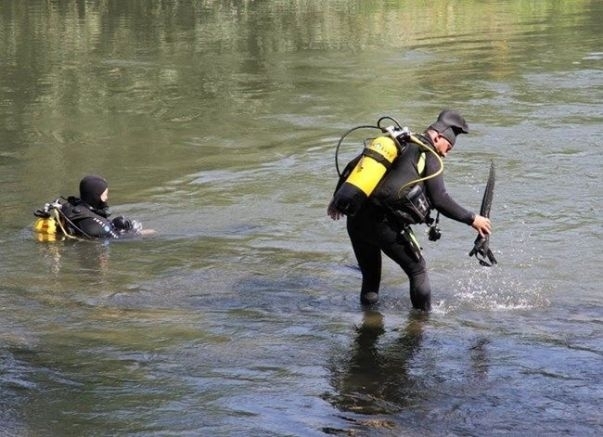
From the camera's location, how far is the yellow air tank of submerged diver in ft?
23.6

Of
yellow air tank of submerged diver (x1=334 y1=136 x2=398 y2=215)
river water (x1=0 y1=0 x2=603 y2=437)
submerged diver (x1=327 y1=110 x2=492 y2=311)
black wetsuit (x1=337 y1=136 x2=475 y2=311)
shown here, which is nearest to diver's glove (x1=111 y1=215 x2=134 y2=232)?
river water (x1=0 y1=0 x2=603 y2=437)

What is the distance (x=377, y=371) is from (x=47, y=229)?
4.87m

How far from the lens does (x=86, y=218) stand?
10.8m

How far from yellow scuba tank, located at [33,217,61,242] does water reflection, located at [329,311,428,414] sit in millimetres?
3961

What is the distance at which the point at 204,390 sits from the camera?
21.5 feet

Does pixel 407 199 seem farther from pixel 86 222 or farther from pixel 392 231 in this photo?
pixel 86 222

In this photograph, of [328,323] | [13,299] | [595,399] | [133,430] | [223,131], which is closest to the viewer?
[133,430]

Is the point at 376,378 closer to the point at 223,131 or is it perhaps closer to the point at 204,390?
the point at 204,390

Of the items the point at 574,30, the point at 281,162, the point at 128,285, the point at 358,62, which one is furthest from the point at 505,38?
the point at 128,285

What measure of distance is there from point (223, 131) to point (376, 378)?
10457 millimetres

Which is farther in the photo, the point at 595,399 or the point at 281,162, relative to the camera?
the point at 281,162

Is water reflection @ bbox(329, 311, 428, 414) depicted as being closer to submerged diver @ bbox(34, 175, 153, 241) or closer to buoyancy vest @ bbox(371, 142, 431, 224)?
buoyancy vest @ bbox(371, 142, 431, 224)

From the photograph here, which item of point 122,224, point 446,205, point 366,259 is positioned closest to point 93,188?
point 122,224

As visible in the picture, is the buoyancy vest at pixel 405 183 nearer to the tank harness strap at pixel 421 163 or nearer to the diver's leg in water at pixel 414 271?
the tank harness strap at pixel 421 163
